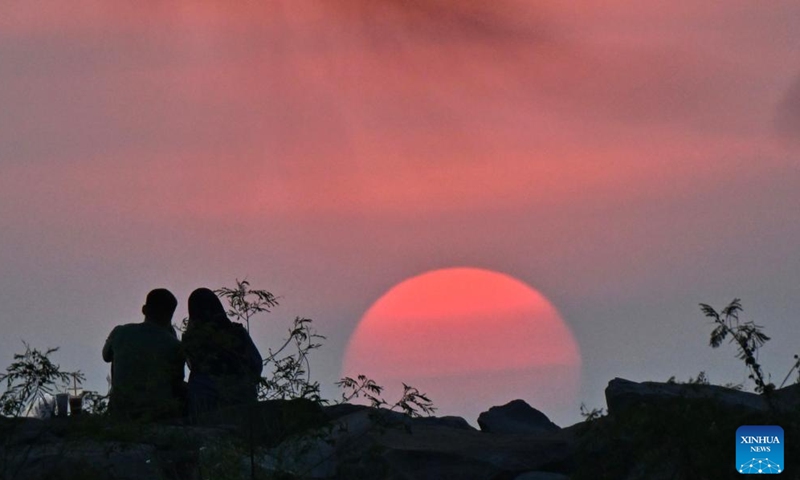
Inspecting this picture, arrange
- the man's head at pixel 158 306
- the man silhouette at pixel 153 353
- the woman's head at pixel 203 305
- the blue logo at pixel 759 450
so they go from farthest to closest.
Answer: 1. the man's head at pixel 158 306
2. the woman's head at pixel 203 305
3. the man silhouette at pixel 153 353
4. the blue logo at pixel 759 450

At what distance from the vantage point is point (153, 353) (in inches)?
687

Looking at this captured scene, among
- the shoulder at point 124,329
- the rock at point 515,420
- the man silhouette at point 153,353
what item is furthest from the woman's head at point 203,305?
the rock at point 515,420

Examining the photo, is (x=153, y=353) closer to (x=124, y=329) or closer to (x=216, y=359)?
(x=124, y=329)

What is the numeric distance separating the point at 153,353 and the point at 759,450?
6.56 meters

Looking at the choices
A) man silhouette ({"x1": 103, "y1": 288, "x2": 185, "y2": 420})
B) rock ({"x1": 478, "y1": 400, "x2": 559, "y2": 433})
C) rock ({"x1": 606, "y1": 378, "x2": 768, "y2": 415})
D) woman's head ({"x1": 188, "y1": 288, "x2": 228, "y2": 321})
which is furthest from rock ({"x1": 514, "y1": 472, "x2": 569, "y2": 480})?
woman's head ({"x1": 188, "y1": 288, "x2": 228, "y2": 321})

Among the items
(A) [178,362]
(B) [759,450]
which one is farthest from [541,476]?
(A) [178,362]

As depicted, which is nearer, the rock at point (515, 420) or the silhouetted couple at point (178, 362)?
the silhouetted couple at point (178, 362)

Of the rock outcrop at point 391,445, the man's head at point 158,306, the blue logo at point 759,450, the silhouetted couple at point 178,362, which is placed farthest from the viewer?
the man's head at point 158,306

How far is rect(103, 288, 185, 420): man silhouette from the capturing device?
1688 cm

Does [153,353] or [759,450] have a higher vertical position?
[153,353]

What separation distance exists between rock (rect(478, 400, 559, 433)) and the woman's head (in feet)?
9.84

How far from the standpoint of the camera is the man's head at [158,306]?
18047 mm

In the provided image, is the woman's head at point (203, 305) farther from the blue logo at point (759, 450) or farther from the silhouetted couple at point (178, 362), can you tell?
the blue logo at point (759, 450)

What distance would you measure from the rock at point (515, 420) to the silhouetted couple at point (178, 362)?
292 centimetres
